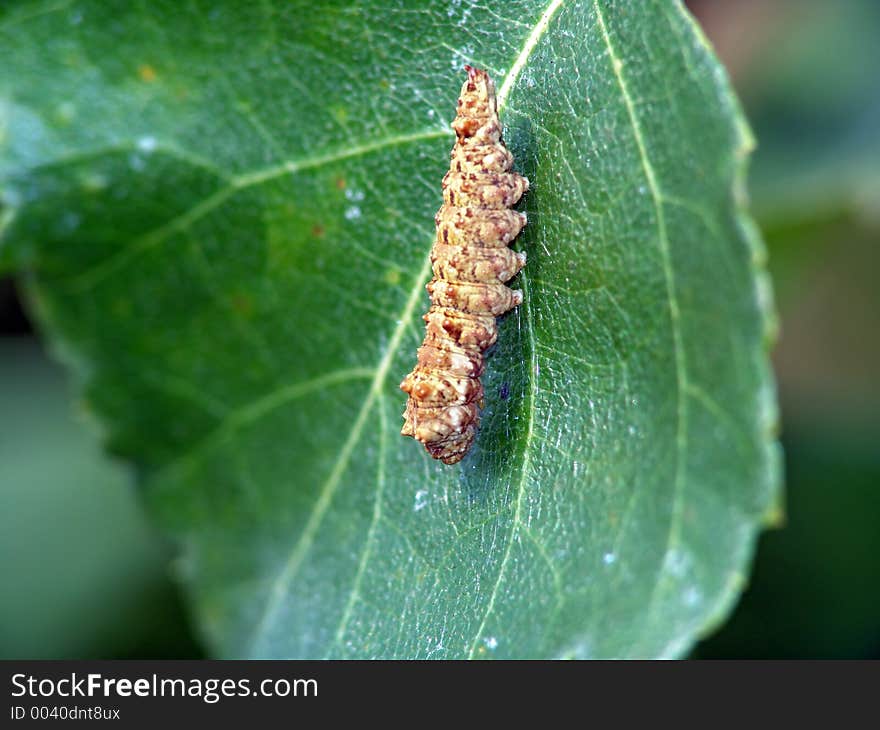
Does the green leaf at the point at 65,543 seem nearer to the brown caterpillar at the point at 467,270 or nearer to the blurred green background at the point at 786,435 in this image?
the blurred green background at the point at 786,435

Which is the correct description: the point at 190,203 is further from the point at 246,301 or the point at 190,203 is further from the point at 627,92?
the point at 627,92

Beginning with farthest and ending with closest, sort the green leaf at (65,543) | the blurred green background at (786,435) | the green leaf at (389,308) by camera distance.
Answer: the green leaf at (65,543) → the blurred green background at (786,435) → the green leaf at (389,308)

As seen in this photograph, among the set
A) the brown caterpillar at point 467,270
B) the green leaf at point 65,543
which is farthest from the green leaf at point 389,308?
the green leaf at point 65,543

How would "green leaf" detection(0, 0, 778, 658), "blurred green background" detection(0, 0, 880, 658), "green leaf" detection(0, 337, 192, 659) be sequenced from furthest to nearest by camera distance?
"green leaf" detection(0, 337, 192, 659)
"blurred green background" detection(0, 0, 880, 658)
"green leaf" detection(0, 0, 778, 658)

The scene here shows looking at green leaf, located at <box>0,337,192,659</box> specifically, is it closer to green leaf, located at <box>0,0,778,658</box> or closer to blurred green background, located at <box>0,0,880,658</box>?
blurred green background, located at <box>0,0,880,658</box>

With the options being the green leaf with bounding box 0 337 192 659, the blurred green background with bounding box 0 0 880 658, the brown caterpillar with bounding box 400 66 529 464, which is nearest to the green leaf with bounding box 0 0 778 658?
the brown caterpillar with bounding box 400 66 529 464

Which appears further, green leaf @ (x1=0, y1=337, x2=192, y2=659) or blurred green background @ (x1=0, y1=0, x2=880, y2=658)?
green leaf @ (x1=0, y1=337, x2=192, y2=659)

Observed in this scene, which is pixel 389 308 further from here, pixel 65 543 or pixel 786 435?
pixel 65 543
